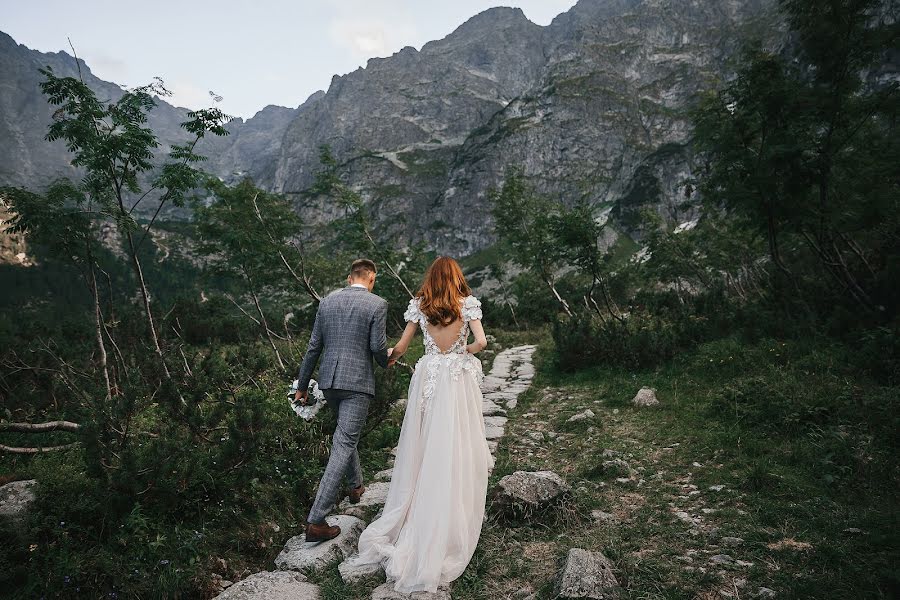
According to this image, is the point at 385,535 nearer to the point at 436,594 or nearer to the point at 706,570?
the point at 436,594

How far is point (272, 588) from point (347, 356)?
5.99 feet

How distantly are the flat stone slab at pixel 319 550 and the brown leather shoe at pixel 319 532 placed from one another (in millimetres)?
62

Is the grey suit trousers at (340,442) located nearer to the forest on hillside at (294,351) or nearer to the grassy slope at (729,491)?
the forest on hillside at (294,351)

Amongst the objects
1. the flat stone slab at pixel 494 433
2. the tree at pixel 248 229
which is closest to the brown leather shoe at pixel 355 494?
the flat stone slab at pixel 494 433

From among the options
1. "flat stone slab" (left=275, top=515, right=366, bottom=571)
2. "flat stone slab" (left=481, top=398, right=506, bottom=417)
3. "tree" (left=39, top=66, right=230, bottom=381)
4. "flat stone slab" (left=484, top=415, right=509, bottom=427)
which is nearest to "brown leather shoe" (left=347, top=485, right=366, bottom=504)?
"flat stone slab" (left=275, top=515, right=366, bottom=571)

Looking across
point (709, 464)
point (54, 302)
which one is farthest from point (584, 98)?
point (709, 464)

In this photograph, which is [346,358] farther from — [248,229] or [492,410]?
[248,229]

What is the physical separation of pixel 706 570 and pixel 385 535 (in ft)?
8.07

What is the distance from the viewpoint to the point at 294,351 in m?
13.3

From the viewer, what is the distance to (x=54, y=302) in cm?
8206

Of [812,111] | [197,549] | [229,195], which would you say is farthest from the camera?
[229,195]

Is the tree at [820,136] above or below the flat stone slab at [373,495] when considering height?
above

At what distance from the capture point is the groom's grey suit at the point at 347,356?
3.98 metres

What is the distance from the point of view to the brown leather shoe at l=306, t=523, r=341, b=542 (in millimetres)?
3738
